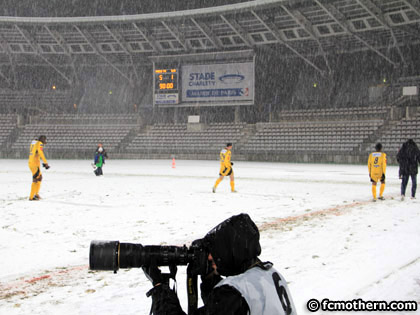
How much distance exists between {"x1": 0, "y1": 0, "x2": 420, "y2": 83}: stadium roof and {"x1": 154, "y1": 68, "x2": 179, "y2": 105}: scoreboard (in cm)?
203

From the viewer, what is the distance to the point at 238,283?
1723 millimetres

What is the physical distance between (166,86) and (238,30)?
8.28 meters

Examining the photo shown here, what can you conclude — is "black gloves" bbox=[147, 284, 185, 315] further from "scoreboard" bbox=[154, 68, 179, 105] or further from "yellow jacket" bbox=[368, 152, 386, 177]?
"scoreboard" bbox=[154, 68, 179, 105]

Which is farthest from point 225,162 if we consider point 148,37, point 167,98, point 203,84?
point 148,37

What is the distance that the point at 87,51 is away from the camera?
40156 millimetres

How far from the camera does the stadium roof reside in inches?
1161

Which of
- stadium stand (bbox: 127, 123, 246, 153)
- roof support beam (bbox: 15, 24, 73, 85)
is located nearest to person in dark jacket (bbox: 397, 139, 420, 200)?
stadium stand (bbox: 127, 123, 246, 153)

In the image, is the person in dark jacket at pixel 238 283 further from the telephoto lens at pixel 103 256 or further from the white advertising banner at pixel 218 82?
the white advertising banner at pixel 218 82

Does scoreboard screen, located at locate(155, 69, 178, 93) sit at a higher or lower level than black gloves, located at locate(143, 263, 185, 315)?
higher

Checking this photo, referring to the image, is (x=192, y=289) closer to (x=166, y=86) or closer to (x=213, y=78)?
(x=213, y=78)

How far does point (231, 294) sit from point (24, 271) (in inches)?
146

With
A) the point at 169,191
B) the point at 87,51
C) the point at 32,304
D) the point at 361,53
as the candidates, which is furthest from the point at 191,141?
the point at 32,304

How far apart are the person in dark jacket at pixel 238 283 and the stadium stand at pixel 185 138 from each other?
33.8 metres

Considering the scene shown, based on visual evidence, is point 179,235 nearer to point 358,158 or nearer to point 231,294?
point 231,294
